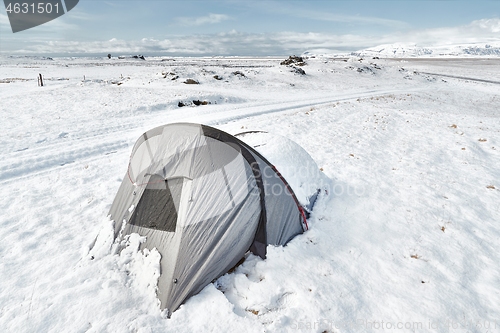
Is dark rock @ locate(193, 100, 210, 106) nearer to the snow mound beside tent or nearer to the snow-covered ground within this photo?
the snow-covered ground

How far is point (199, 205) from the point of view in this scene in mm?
4383

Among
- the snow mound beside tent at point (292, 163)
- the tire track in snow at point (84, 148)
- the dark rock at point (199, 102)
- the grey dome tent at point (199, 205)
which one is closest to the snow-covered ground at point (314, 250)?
the tire track in snow at point (84, 148)

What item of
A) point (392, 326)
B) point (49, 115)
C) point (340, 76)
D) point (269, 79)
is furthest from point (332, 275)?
point (340, 76)

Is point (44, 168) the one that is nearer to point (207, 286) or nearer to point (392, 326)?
point (207, 286)

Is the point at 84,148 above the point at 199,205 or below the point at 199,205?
below

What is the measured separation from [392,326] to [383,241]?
1930 millimetres

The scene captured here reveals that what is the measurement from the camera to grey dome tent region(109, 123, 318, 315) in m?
4.15

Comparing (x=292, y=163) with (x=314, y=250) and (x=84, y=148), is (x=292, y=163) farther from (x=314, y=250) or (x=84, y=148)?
(x=84, y=148)

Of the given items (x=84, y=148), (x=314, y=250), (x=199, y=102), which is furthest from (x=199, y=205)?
(x=199, y=102)

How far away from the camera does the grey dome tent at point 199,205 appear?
13.6 feet

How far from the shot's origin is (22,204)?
6.59 m

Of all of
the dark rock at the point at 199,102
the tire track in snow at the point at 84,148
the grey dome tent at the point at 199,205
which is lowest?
the tire track in snow at the point at 84,148

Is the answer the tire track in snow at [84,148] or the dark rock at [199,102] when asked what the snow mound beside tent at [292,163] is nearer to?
the tire track in snow at [84,148]

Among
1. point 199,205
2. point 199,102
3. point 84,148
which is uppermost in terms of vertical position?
point 199,205
